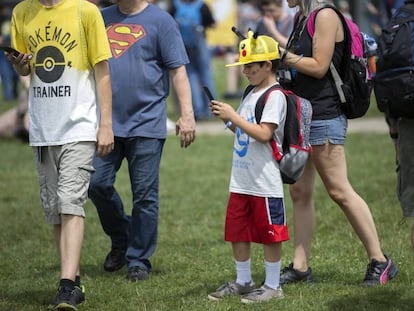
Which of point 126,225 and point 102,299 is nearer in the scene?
Result: point 102,299

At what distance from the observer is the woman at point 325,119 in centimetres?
600

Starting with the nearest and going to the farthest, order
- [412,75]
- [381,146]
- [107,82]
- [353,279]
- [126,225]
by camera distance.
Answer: [412,75]
[107,82]
[353,279]
[126,225]
[381,146]

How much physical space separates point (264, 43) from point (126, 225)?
205 cm

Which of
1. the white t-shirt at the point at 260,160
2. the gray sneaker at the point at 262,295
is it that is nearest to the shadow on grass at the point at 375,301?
the gray sneaker at the point at 262,295

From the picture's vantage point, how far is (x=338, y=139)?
617 cm

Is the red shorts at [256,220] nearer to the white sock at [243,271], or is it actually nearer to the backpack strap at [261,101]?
the white sock at [243,271]

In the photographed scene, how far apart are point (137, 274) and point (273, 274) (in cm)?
127

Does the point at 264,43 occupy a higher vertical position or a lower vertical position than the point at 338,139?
higher

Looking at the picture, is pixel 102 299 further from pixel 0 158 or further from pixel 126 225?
pixel 0 158

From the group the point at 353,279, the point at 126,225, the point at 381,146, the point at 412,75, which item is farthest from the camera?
the point at 381,146

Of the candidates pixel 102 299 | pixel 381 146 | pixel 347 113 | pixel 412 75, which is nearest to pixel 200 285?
pixel 102 299

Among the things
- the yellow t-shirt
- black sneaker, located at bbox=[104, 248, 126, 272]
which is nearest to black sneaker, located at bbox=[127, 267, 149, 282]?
black sneaker, located at bbox=[104, 248, 126, 272]

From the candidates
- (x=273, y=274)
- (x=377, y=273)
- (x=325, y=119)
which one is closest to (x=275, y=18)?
(x=325, y=119)

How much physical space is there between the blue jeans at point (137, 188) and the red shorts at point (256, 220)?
1.08 meters
